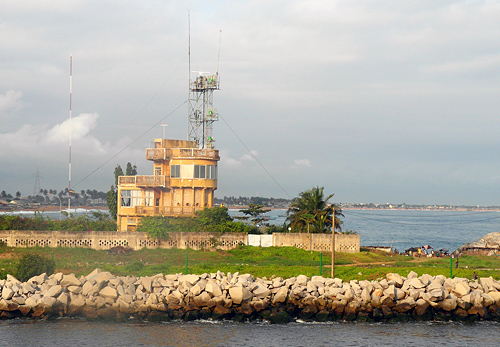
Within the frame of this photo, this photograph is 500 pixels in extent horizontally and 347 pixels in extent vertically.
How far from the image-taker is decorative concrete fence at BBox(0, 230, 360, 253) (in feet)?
177

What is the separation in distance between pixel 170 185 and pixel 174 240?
23.5 feet

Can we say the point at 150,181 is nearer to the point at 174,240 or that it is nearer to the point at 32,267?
the point at 174,240

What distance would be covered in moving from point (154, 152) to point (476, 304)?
121 feet

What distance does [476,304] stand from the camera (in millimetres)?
37438

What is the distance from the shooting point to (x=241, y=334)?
3256 centimetres

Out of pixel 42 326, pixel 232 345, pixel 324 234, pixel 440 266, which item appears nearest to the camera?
pixel 232 345

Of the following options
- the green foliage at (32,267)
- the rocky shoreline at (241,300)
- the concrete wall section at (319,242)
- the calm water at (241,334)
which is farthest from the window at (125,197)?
the calm water at (241,334)

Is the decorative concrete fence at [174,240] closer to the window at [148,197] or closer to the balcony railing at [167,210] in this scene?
the balcony railing at [167,210]

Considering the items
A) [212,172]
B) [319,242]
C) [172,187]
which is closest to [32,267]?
[172,187]

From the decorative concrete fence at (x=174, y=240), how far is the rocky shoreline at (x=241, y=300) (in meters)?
15.1

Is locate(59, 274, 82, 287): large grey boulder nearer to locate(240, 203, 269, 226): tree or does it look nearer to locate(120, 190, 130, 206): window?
locate(120, 190, 130, 206): window

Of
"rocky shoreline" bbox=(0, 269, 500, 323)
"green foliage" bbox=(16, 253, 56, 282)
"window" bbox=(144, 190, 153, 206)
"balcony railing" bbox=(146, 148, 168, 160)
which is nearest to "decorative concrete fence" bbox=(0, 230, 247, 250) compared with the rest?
"window" bbox=(144, 190, 153, 206)

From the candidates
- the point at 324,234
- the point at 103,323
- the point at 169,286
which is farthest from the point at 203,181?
the point at 103,323

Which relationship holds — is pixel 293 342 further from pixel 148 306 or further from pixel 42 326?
pixel 42 326
